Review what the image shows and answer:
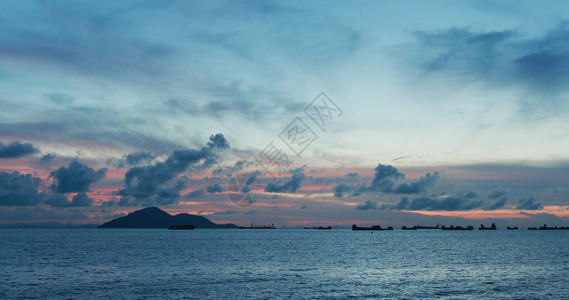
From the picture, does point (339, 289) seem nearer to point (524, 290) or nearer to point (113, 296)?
point (524, 290)

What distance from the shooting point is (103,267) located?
98812 millimetres

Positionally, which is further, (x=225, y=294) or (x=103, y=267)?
(x=103, y=267)

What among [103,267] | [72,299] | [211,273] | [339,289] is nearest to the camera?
[72,299]

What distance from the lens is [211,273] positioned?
292 ft

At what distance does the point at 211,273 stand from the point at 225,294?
25.4m

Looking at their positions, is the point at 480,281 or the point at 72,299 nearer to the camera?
the point at 72,299

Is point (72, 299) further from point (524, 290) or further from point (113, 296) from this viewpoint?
point (524, 290)

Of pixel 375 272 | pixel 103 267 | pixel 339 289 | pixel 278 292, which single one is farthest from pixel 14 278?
pixel 375 272

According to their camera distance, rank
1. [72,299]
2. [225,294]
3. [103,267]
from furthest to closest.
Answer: [103,267] < [225,294] < [72,299]

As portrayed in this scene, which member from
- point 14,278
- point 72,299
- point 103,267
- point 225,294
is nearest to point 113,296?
point 72,299

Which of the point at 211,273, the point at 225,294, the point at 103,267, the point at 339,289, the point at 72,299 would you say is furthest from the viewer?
the point at 103,267

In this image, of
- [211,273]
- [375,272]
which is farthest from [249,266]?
[375,272]

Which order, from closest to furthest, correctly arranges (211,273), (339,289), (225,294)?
(225,294) < (339,289) < (211,273)

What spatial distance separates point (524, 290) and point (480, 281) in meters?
9.67
